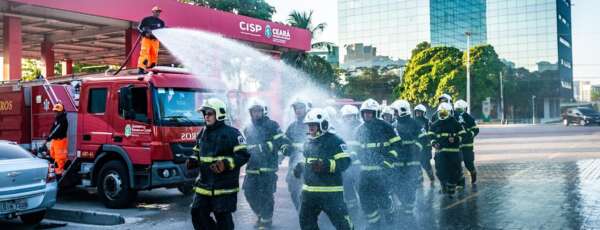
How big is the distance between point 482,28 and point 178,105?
9825 centimetres

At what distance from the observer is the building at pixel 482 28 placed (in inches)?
3248

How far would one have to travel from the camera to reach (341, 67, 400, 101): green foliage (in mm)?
71875

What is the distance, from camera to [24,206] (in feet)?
25.7

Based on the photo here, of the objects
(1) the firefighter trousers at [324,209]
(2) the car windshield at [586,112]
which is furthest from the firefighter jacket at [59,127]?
(2) the car windshield at [586,112]

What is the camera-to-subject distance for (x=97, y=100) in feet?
33.1

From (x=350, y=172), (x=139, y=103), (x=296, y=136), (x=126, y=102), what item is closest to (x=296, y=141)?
(x=296, y=136)

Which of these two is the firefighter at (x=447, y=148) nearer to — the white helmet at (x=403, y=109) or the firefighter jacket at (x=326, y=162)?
the white helmet at (x=403, y=109)

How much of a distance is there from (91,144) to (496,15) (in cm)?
9027

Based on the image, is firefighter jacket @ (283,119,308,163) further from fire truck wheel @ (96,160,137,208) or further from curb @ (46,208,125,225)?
fire truck wheel @ (96,160,137,208)

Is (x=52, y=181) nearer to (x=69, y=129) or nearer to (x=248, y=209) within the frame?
(x=69, y=129)

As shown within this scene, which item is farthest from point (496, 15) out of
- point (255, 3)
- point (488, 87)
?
point (255, 3)

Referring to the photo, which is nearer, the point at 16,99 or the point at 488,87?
the point at 16,99

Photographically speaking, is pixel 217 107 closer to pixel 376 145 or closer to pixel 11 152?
pixel 376 145

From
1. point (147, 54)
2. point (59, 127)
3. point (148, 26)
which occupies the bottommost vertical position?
point (59, 127)
